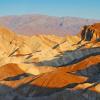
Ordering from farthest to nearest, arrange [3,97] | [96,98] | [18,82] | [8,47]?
[8,47]
[18,82]
[3,97]
[96,98]

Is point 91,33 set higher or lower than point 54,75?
higher

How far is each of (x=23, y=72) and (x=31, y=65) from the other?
176 inches

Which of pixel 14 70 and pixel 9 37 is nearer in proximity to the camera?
pixel 14 70

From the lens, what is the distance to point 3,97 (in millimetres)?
44781

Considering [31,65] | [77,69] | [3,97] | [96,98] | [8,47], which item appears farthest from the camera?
[8,47]

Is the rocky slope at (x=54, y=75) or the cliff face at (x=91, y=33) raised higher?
the cliff face at (x=91, y=33)

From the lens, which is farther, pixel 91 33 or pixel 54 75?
pixel 91 33

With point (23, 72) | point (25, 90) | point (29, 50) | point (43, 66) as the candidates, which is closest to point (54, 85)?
point (25, 90)

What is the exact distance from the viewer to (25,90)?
46.9 meters

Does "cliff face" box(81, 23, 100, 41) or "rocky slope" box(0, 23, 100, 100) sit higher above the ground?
"cliff face" box(81, 23, 100, 41)

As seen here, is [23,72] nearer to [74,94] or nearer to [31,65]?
[31,65]

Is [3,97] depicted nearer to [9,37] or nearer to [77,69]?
[77,69]

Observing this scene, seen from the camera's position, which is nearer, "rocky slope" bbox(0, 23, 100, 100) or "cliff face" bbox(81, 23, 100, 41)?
"rocky slope" bbox(0, 23, 100, 100)

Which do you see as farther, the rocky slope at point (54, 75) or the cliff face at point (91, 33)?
the cliff face at point (91, 33)
